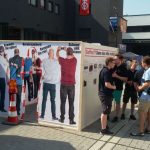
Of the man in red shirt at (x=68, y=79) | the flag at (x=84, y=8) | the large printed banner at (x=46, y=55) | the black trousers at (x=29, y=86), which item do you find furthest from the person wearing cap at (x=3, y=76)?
the flag at (x=84, y=8)

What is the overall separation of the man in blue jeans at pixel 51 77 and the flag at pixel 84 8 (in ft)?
101

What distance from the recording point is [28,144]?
7.90 m

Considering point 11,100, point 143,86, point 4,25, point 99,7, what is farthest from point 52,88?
point 99,7

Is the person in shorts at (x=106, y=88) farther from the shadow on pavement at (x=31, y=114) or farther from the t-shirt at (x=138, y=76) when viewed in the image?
the shadow on pavement at (x=31, y=114)

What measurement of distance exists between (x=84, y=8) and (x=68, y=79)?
31.5 metres

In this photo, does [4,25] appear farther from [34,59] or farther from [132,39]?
[132,39]

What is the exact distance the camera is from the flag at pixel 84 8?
130 ft

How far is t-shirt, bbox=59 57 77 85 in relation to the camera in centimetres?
928

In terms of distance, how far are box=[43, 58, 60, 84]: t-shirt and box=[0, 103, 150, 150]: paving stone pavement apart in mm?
1161

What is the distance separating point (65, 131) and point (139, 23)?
60420mm

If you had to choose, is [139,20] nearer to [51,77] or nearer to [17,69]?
[17,69]

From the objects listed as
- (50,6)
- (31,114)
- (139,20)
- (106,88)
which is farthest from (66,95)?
(139,20)

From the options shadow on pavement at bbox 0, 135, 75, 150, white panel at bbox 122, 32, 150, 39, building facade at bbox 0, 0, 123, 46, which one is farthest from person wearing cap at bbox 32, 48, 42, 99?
white panel at bbox 122, 32, 150, 39

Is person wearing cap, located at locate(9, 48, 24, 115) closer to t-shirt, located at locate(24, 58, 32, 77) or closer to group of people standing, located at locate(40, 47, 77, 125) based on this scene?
t-shirt, located at locate(24, 58, 32, 77)
